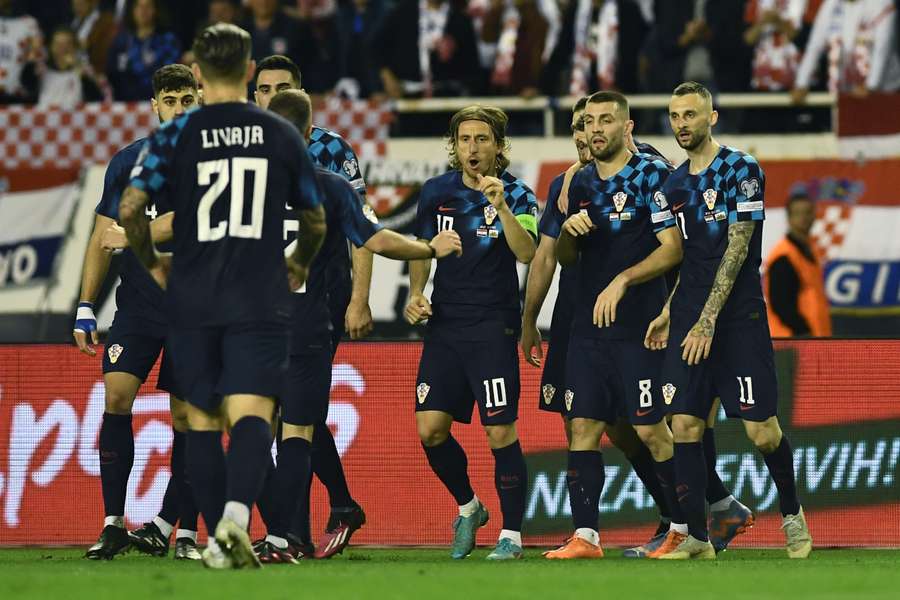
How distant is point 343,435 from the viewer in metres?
10.6

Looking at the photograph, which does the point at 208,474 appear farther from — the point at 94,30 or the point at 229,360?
the point at 94,30

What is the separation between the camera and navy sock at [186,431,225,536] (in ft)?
24.1

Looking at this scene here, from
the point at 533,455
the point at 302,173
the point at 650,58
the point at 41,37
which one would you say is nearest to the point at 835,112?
the point at 650,58

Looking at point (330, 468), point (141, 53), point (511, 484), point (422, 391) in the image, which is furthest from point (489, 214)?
point (141, 53)

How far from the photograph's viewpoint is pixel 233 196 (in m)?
7.21

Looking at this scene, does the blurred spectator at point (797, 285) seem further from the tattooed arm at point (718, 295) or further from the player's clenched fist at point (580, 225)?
the player's clenched fist at point (580, 225)

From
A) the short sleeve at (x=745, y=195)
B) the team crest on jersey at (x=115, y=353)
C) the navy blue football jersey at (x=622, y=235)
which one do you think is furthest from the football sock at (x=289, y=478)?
the short sleeve at (x=745, y=195)

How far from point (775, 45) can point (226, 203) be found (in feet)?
32.0

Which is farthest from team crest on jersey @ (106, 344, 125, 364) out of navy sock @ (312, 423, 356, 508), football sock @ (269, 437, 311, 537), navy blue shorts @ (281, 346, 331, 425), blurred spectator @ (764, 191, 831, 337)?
blurred spectator @ (764, 191, 831, 337)

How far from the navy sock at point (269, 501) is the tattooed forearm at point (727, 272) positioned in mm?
2274

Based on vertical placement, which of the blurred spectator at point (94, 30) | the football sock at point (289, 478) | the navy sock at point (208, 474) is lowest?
the football sock at point (289, 478)

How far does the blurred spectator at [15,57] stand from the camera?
675 inches

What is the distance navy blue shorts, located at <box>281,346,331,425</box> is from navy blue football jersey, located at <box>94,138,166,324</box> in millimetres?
740

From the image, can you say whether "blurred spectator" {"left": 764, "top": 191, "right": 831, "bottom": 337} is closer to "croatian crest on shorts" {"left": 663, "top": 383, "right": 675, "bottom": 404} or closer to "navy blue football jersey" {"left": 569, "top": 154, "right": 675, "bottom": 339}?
"navy blue football jersey" {"left": 569, "top": 154, "right": 675, "bottom": 339}
